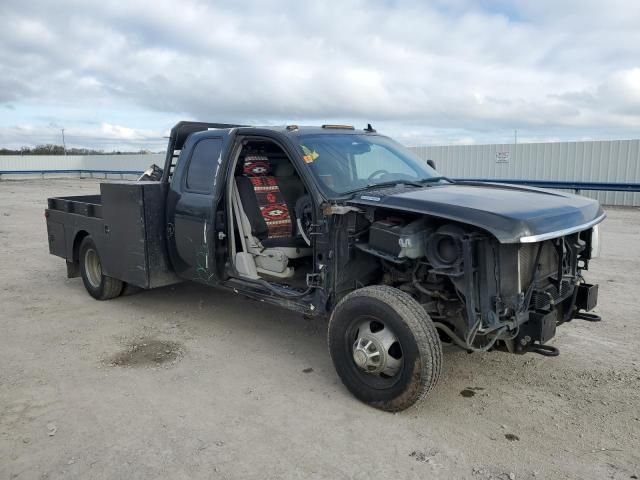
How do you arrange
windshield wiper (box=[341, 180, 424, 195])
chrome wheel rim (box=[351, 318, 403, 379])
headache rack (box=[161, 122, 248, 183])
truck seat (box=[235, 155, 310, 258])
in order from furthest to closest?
headache rack (box=[161, 122, 248, 183]), truck seat (box=[235, 155, 310, 258]), windshield wiper (box=[341, 180, 424, 195]), chrome wheel rim (box=[351, 318, 403, 379])

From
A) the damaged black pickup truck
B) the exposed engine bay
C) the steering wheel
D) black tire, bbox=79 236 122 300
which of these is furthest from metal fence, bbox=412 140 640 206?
black tire, bbox=79 236 122 300

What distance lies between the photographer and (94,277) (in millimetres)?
7027

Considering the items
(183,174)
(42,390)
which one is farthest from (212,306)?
(42,390)

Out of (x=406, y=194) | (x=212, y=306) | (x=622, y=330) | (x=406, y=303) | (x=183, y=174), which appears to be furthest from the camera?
(x=212, y=306)

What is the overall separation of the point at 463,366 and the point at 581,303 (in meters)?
1.08

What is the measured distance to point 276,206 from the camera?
18.1 feet

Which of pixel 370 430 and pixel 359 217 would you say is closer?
pixel 370 430

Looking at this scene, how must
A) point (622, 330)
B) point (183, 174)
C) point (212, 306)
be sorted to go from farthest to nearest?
1. point (212, 306)
2. point (183, 174)
3. point (622, 330)

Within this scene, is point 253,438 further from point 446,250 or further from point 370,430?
point 446,250

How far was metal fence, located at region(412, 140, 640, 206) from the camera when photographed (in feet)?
57.6

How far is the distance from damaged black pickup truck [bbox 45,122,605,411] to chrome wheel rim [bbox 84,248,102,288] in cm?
58

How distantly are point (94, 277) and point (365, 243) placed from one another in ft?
14.2

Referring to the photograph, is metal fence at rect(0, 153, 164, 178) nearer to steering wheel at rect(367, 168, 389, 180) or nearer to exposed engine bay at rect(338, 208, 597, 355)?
steering wheel at rect(367, 168, 389, 180)

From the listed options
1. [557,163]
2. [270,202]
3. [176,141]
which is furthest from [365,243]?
[557,163]
